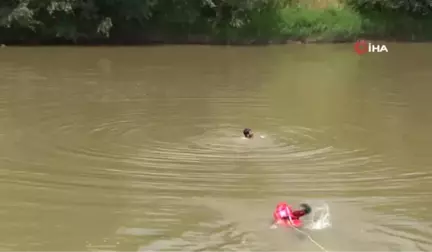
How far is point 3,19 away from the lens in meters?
23.3

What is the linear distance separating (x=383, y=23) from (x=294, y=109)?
17.2 metres

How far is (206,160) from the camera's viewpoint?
954cm

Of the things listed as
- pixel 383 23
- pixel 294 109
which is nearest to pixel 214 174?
pixel 294 109

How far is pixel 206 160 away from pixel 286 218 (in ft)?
8.27

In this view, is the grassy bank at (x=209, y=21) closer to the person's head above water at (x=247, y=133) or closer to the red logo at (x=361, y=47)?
the red logo at (x=361, y=47)

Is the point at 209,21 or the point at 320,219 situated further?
the point at 209,21

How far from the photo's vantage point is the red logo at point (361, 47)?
81.6ft

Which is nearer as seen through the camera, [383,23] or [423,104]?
[423,104]

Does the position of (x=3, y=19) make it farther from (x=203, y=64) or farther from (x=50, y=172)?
(x=50, y=172)

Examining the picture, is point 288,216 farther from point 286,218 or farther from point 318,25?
point 318,25

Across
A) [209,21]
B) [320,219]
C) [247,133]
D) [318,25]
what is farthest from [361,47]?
[320,219]

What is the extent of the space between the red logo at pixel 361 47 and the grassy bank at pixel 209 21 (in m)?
0.60

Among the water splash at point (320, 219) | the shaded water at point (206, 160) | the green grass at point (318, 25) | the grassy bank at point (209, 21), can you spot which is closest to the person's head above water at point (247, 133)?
the shaded water at point (206, 160)

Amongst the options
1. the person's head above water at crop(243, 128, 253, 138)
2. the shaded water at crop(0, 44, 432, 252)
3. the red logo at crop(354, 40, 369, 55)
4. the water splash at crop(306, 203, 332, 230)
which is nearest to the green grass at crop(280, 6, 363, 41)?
the red logo at crop(354, 40, 369, 55)
